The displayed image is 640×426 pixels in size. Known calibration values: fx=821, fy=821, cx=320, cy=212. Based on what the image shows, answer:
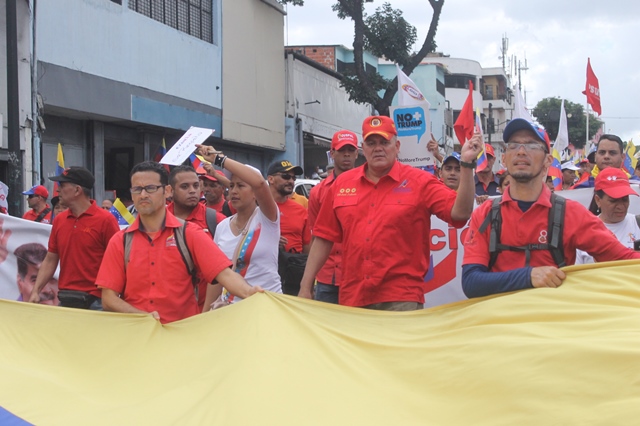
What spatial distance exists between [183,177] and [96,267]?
1009mm

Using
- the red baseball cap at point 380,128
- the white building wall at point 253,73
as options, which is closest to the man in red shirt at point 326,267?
the red baseball cap at point 380,128

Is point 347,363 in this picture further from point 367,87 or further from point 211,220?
point 367,87

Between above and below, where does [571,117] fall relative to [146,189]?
above

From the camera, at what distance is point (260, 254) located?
17.8ft

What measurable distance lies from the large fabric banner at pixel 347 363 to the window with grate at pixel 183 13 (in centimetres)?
1584

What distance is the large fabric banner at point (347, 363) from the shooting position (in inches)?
115

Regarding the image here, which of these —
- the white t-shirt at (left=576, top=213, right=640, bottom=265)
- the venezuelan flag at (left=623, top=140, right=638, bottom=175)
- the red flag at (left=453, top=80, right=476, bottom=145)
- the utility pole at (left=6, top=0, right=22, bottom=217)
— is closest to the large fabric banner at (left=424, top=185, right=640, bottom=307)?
the red flag at (left=453, top=80, right=476, bottom=145)

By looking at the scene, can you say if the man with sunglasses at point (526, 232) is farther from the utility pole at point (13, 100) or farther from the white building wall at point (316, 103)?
the white building wall at point (316, 103)

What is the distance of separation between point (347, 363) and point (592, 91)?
15209mm

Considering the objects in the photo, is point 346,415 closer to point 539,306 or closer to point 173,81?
point 539,306

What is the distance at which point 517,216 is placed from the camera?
417 cm

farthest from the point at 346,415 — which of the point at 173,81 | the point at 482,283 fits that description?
the point at 173,81

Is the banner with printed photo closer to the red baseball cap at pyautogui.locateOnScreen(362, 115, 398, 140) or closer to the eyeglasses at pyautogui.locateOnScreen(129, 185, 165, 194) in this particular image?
the eyeglasses at pyautogui.locateOnScreen(129, 185, 165, 194)

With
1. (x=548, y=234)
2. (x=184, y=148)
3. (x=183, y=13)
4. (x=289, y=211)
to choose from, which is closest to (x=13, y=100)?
(x=289, y=211)
